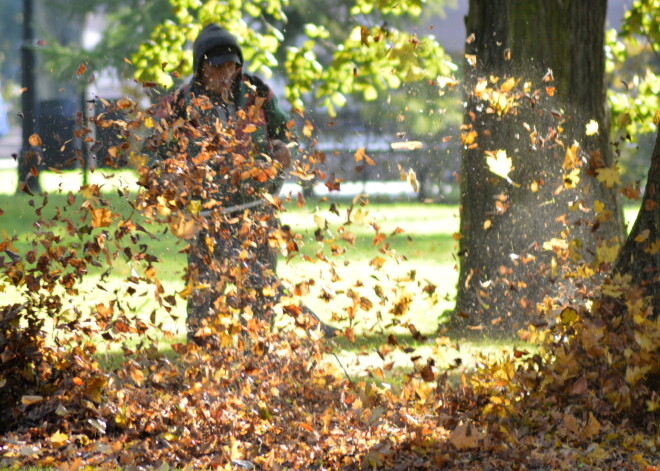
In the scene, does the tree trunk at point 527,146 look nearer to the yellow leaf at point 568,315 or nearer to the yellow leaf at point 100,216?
the yellow leaf at point 568,315

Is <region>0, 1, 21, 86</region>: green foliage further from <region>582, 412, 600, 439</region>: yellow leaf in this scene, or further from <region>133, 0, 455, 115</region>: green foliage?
<region>582, 412, 600, 439</region>: yellow leaf

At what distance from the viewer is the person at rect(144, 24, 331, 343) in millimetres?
4773

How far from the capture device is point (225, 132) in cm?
488

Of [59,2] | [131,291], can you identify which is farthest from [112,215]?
[59,2]

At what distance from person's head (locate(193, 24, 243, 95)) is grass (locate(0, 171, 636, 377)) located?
0.86 metres

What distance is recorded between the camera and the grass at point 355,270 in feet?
15.9

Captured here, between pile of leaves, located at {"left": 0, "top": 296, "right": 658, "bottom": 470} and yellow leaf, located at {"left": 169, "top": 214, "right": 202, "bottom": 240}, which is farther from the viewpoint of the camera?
yellow leaf, located at {"left": 169, "top": 214, "right": 202, "bottom": 240}

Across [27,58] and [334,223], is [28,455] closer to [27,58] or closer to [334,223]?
[334,223]

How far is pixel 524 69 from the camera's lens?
7113mm

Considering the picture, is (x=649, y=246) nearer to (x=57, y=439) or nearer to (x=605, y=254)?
(x=605, y=254)

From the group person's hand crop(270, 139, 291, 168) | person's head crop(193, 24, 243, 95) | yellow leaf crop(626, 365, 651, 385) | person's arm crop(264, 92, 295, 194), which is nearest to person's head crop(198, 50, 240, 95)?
person's head crop(193, 24, 243, 95)

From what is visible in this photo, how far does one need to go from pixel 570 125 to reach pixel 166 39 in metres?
4.89

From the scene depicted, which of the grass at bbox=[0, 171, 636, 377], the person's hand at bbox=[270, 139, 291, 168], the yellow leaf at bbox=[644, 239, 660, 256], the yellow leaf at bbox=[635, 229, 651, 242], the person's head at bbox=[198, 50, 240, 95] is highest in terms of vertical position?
the person's head at bbox=[198, 50, 240, 95]

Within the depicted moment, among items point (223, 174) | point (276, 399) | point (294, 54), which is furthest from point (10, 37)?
point (276, 399)
